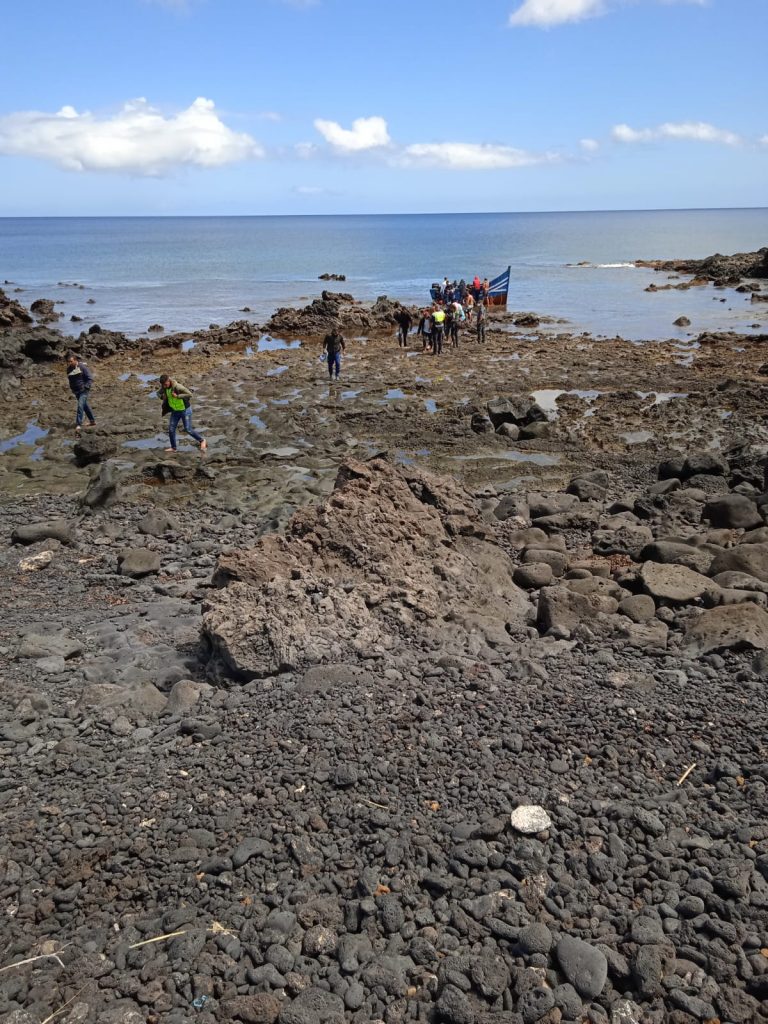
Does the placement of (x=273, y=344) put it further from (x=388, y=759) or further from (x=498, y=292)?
(x=388, y=759)

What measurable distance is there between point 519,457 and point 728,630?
1056 cm

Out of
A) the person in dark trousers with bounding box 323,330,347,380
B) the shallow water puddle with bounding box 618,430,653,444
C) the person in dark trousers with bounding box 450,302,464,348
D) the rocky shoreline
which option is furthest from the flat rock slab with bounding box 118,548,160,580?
the person in dark trousers with bounding box 450,302,464,348

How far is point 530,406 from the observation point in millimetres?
20688

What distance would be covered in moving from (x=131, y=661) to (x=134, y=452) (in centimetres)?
1078

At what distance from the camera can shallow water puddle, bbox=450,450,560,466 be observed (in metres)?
18.1

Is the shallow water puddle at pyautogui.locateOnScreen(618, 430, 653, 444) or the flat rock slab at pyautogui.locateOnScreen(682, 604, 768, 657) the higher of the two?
the flat rock slab at pyautogui.locateOnScreen(682, 604, 768, 657)

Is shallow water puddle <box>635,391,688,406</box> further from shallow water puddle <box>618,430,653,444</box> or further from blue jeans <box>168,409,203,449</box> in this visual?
blue jeans <box>168,409,203,449</box>

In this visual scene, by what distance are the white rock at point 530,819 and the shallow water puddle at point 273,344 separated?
29.9 metres

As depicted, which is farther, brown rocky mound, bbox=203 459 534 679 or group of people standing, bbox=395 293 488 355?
group of people standing, bbox=395 293 488 355

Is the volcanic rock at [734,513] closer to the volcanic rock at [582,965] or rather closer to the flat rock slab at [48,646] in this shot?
the volcanic rock at [582,965]

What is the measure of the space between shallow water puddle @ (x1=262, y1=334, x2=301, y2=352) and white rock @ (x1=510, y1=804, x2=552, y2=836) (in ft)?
98.2

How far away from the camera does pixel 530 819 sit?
567 cm

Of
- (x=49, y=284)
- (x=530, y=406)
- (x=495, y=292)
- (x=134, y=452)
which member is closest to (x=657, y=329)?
(x=495, y=292)

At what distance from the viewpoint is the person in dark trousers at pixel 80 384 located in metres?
20.0
